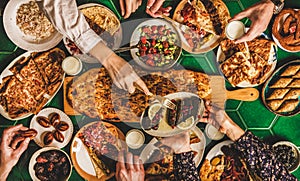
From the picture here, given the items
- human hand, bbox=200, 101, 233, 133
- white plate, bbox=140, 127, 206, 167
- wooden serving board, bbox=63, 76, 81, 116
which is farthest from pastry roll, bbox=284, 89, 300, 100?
wooden serving board, bbox=63, 76, 81, 116

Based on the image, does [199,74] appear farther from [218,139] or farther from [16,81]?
[16,81]

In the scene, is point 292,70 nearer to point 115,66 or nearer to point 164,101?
point 164,101

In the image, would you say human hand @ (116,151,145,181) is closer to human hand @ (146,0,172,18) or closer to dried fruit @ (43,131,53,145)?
dried fruit @ (43,131,53,145)

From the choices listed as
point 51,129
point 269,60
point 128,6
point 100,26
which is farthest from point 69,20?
point 269,60

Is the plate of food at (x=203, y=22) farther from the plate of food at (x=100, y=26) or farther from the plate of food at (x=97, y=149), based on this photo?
the plate of food at (x=97, y=149)

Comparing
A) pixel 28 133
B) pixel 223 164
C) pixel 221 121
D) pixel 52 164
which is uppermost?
pixel 28 133

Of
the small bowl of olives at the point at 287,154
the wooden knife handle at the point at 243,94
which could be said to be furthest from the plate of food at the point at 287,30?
the small bowl of olives at the point at 287,154
